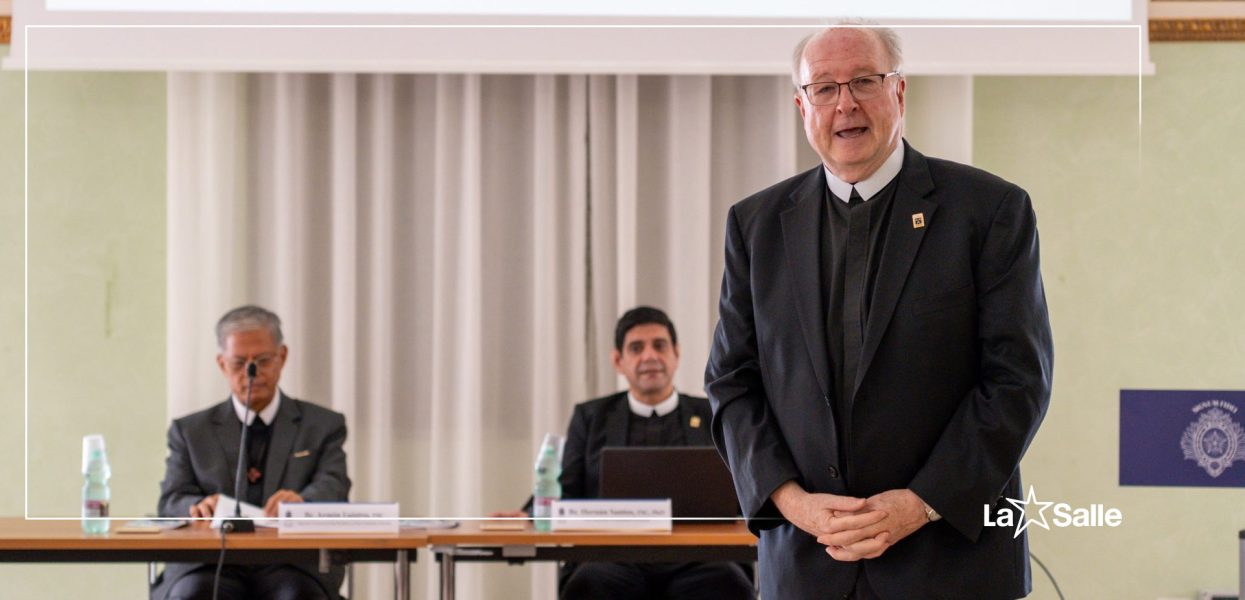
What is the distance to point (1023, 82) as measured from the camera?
3102mm

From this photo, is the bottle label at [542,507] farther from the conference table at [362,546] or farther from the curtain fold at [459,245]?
the curtain fold at [459,245]

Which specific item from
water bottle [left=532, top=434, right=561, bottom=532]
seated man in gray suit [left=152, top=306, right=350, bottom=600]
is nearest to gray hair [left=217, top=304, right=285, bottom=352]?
seated man in gray suit [left=152, top=306, right=350, bottom=600]

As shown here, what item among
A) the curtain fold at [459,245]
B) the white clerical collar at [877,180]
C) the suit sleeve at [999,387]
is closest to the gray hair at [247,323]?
the curtain fold at [459,245]

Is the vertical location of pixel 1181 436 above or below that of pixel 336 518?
above

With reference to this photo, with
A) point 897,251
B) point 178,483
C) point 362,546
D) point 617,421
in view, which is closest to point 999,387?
point 897,251

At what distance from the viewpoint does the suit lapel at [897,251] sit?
1.57 meters

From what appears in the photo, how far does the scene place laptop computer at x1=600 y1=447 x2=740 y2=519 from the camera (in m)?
3.01

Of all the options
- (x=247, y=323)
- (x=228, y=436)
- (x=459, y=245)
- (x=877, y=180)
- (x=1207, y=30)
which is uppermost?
(x=1207, y=30)

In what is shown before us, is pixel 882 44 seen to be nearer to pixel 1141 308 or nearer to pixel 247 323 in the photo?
pixel 1141 308

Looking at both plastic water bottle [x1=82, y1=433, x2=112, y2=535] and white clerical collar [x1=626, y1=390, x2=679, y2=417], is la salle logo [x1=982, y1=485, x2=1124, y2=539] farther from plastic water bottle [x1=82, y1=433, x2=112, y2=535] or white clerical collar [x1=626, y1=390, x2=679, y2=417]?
plastic water bottle [x1=82, y1=433, x2=112, y2=535]

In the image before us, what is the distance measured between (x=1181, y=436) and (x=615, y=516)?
4.22 feet

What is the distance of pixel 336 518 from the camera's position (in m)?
2.99

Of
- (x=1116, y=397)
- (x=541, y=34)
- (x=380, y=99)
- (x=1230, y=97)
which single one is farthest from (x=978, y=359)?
(x=380, y=99)

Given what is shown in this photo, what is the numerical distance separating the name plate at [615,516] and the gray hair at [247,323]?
3.54ft
